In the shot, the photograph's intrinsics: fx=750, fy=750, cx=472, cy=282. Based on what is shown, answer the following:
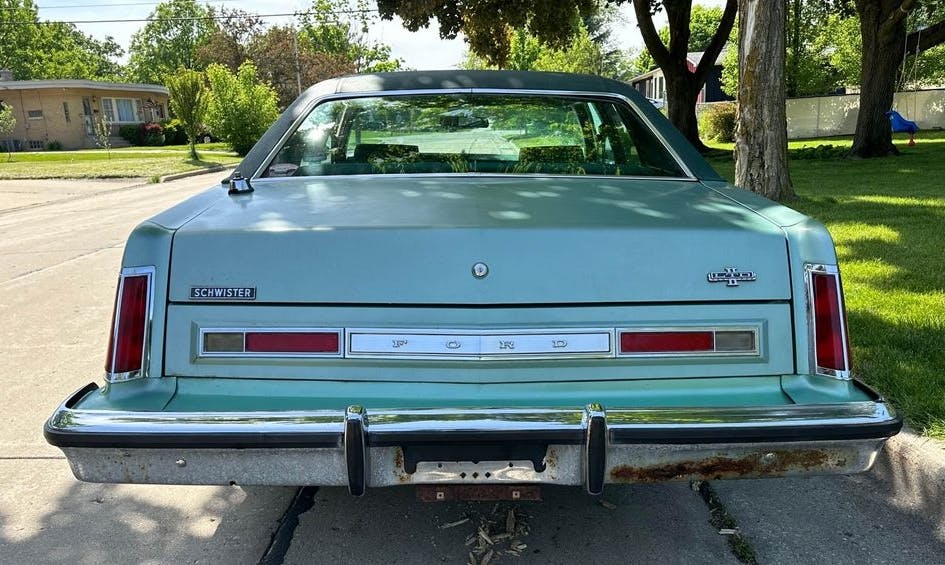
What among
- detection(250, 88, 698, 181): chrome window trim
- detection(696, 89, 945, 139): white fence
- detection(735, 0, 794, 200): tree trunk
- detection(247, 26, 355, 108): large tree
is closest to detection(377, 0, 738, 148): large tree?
detection(735, 0, 794, 200): tree trunk

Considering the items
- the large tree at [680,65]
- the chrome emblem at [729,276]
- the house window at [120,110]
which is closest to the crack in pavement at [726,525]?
the chrome emblem at [729,276]

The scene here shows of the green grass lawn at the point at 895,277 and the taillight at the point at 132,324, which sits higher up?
the taillight at the point at 132,324

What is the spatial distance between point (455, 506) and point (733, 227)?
1.56m

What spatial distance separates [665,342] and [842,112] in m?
36.0

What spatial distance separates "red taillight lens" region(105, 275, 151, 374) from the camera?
227 centimetres

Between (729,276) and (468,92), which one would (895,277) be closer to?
(468,92)

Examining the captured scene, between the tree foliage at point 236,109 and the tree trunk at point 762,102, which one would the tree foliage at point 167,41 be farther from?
the tree trunk at point 762,102

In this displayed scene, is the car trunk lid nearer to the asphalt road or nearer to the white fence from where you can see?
the asphalt road

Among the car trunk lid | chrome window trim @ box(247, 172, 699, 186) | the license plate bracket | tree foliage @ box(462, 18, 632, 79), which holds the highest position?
tree foliage @ box(462, 18, 632, 79)

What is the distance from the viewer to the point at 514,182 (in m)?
3.11

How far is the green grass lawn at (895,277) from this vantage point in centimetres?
364

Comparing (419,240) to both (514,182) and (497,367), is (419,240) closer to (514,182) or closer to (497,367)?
(497,367)

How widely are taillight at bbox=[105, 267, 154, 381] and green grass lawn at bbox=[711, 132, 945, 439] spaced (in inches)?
120

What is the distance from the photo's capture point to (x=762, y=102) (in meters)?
8.53
